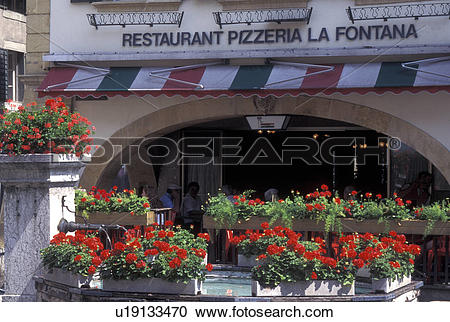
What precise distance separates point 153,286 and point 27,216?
1.76m

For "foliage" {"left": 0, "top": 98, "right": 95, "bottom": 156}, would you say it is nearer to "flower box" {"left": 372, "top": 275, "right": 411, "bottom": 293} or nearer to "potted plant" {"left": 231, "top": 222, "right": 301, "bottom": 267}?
"potted plant" {"left": 231, "top": 222, "right": 301, "bottom": 267}

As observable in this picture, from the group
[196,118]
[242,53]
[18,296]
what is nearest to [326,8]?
[242,53]

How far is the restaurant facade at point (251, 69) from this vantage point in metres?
13.0

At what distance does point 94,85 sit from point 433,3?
227 inches

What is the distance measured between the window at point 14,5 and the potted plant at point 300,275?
16.6 meters

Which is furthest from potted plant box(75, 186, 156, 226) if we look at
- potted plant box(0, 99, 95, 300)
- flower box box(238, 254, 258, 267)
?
potted plant box(0, 99, 95, 300)

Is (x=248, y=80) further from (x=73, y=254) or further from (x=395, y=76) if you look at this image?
(x=73, y=254)

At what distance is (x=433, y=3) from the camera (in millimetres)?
13016

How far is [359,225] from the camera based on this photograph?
34.2ft

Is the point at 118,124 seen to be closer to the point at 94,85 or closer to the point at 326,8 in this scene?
the point at 94,85

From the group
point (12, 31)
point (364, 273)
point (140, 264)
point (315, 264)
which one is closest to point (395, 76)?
point (364, 273)

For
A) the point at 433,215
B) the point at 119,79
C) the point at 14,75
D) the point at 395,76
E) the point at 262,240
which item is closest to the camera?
the point at 262,240

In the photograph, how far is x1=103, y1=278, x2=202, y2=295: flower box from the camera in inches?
278

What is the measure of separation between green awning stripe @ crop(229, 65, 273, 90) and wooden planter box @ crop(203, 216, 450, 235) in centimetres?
307
